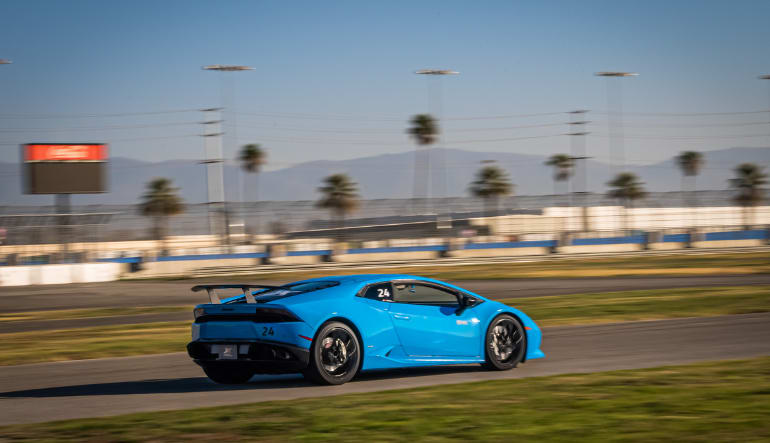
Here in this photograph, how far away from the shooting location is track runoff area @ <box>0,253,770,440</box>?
6.86m

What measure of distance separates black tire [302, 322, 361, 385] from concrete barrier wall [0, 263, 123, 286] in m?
39.9

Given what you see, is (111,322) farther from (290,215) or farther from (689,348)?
(290,215)

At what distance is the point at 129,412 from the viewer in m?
7.81

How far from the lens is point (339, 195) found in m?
104

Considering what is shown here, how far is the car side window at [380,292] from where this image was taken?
9.54 meters

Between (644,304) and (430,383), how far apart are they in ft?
39.2

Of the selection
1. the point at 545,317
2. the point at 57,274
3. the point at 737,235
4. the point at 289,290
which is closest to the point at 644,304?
the point at 545,317

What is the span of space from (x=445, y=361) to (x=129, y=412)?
359 centimetres

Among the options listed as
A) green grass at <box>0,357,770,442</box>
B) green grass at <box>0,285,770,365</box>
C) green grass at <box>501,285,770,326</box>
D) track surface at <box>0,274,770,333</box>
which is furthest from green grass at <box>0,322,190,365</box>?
green grass at <box>501,285,770,326</box>

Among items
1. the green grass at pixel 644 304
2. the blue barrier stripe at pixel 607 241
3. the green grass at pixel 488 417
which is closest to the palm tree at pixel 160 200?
the blue barrier stripe at pixel 607 241

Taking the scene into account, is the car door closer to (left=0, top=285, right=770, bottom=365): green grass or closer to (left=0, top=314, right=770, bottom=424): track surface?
(left=0, top=314, right=770, bottom=424): track surface

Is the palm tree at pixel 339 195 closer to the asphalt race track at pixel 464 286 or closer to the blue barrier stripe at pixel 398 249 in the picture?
the blue barrier stripe at pixel 398 249

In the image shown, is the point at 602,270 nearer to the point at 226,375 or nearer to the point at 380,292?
the point at 380,292

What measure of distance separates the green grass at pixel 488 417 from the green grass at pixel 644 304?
8.46m
